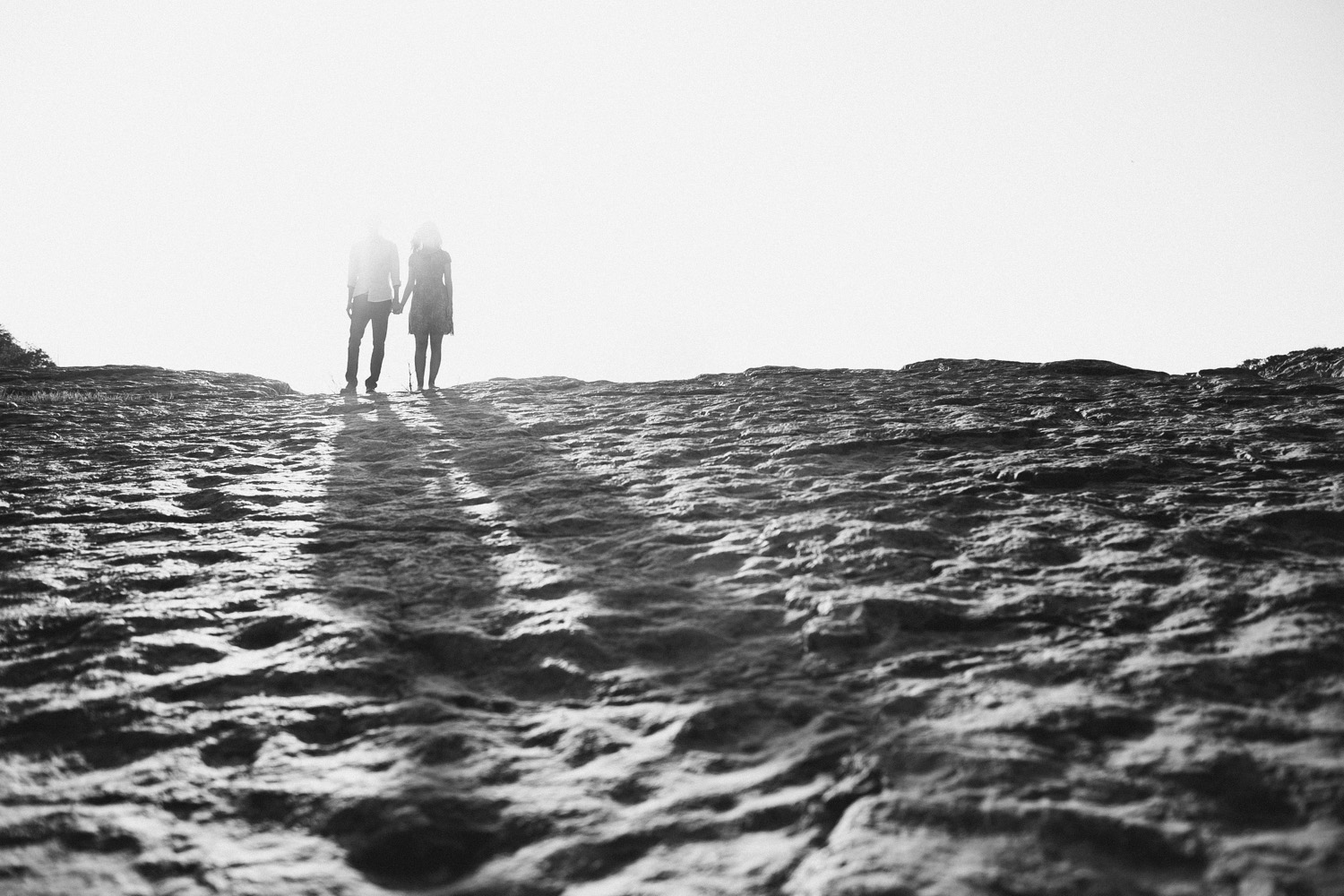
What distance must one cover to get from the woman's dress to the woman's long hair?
6cm

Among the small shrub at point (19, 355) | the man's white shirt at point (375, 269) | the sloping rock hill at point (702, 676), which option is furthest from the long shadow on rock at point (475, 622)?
the small shrub at point (19, 355)

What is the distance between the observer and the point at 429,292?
31.7 feet

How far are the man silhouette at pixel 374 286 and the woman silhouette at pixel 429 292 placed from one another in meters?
0.23

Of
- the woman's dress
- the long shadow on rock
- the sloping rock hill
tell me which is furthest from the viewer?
the woman's dress

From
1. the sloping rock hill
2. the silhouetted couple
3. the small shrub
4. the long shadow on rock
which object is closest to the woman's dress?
Result: the silhouetted couple

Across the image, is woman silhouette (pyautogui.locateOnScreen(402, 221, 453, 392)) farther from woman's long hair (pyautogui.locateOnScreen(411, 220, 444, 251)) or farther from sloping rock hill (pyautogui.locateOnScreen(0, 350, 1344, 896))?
sloping rock hill (pyautogui.locateOnScreen(0, 350, 1344, 896))

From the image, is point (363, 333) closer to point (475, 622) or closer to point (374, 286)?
point (374, 286)

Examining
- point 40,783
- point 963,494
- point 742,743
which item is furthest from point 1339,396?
point 40,783

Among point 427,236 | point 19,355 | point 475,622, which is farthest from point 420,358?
point 19,355

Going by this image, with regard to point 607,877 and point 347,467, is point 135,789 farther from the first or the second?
point 347,467

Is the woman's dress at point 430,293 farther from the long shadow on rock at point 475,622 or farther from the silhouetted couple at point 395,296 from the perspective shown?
the long shadow on rock at point 475,622

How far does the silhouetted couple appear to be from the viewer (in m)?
9.23

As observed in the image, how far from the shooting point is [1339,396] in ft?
19.4

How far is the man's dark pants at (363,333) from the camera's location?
31.0ft
